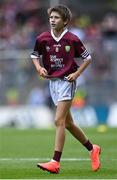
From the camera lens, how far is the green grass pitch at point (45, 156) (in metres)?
10.8

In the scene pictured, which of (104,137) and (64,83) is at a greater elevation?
(64,83)

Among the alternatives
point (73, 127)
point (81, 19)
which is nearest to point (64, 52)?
point (73, 127)

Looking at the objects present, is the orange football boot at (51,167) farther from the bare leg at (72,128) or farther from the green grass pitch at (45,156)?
the bare leg at (72,128)

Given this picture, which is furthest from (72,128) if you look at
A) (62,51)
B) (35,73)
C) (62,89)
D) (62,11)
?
(35,73)

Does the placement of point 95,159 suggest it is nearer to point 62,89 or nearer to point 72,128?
point 72,128

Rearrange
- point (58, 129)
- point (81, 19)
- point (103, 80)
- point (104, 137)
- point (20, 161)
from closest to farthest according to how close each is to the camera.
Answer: point (58, 129)
point (20, 161)
point (104, 137)
point (103, 80)
point (81, 19)

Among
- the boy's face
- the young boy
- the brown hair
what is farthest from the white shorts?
the brown hair

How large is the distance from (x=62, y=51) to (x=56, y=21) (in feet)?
1.42

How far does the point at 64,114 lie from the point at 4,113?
16.6 m

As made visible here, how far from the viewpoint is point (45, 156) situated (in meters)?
14.5

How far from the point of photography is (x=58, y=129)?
11.3 metres

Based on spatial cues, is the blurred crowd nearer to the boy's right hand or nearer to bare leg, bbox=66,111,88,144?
bare leg, bbox=66,111,88,144

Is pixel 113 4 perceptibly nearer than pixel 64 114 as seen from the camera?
No

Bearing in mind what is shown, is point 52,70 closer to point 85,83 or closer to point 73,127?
point 73,127
